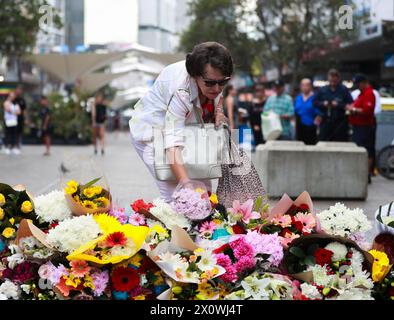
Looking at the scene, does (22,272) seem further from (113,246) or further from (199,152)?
(199,152)

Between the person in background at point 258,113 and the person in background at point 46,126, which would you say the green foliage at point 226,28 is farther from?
the person in background at point 258,113

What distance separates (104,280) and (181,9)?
5480 inches

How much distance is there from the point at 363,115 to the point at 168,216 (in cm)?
975

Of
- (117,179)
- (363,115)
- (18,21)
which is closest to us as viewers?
(117,179)

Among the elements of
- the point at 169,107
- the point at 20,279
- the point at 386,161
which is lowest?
the point at 386,161

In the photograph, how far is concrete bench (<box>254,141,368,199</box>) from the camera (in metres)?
10.2

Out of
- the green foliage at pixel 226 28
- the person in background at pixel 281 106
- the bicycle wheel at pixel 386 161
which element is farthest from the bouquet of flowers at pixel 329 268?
the green foliage at pixel 226 28

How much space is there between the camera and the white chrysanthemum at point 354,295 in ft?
9.65

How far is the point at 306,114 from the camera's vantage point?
14148 mm

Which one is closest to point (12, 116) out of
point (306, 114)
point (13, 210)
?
point (306, 114)

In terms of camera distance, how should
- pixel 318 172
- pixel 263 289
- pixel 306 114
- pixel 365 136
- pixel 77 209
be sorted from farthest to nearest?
1. pixel 306 114
2. pixel 365 136
3. pixel 318 172
4. pixel 77 209
5. pixel 263 289

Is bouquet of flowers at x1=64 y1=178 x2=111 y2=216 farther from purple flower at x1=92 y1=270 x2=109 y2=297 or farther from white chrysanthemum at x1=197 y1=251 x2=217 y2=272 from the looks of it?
white chrysanthemum at x1=197 y1=251 x2=217 y2=272

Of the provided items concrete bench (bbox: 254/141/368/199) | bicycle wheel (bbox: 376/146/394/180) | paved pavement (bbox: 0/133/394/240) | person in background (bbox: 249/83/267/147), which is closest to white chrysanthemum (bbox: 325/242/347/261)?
paved pavement (bbox: 0/133/394/240)
